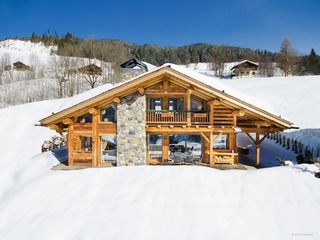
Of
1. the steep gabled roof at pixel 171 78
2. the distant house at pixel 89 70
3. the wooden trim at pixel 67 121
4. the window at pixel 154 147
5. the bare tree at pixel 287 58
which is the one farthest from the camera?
the bare tree at pixel 287 58

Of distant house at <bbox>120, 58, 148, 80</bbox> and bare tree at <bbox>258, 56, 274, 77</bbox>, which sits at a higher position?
bare tree at <bbox>258, 56, 274, 77</bbox>

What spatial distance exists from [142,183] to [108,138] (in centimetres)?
400

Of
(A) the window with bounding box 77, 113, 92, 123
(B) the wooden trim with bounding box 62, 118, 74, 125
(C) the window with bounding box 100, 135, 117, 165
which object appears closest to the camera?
(B) the wooden trim with bounding box 62, 118, 74, 125

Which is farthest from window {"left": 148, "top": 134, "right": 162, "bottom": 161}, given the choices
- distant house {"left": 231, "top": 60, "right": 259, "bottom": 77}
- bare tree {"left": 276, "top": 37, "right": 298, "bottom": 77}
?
distant house {"left": 231, "top": 60, "right": 259, "bottom": 77}

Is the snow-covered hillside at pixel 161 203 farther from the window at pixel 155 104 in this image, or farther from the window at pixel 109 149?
the window at pixel 155 104

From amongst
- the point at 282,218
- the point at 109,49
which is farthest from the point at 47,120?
A: the point at 109,49

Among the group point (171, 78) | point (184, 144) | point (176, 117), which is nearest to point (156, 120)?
point (176, 117)

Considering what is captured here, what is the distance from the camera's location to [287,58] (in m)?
50.0

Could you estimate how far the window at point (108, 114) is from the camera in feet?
41.1

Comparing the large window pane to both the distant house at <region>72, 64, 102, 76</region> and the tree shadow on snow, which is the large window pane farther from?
the distant house at <region>72, 64, 102, 76</region>

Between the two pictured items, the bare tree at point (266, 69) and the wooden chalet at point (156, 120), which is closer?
the wooden chalet at point (156, 120)

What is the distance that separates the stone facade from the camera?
40.2 ft

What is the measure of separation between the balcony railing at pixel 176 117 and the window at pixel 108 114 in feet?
6.69

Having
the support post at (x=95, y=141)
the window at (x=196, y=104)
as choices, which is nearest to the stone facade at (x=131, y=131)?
the support post at (x=95, y=141)
